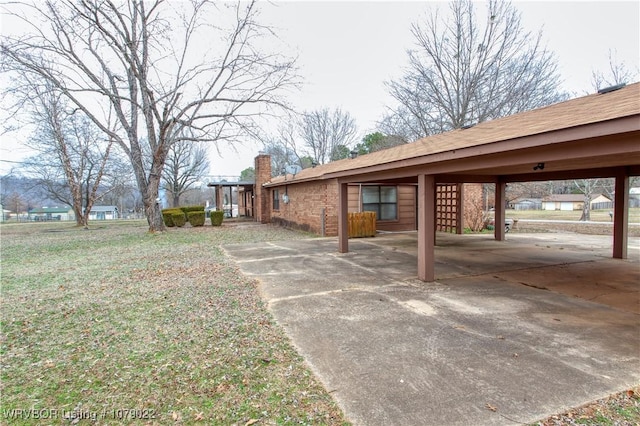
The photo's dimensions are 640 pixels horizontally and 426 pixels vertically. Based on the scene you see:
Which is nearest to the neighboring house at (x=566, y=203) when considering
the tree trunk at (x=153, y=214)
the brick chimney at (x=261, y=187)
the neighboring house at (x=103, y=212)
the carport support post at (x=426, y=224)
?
the brick chimney at (x=261, y=187)

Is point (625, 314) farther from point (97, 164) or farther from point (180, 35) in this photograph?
point (97, 164)

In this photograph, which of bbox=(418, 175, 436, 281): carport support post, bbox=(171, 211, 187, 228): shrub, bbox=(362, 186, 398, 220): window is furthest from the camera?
bbox=(171, 211, 187, 228): shrub

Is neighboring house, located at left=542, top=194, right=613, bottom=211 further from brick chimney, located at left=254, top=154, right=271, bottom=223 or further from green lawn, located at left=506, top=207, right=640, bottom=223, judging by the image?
brick chimney, located at left=254, top=154, right=271, bottom=223

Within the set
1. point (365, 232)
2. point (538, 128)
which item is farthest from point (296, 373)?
point (365, 232)

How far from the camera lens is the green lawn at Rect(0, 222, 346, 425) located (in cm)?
227

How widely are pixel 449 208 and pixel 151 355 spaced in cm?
A: 1300

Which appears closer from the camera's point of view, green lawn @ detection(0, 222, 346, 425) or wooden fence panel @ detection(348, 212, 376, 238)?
green lawn @ detection(0, 222, 346, 425)

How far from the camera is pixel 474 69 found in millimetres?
17453

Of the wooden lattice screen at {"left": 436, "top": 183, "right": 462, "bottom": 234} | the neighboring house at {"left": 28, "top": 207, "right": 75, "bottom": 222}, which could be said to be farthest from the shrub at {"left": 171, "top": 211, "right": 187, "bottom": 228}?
the neighboring house at {"left": 28, "top": 207, "right": 75, "bottom": 222}

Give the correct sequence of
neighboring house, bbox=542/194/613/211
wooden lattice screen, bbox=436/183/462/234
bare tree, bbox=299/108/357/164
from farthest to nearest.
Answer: neighboring house, bbox=542/194/613/211 → bare tree, bbox=299/108/357/164 → wooden lattice screen, bbox=436/183/462/234

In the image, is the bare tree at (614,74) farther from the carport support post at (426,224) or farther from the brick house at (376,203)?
the carport support post at (426,224)

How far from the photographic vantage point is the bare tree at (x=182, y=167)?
107 feet

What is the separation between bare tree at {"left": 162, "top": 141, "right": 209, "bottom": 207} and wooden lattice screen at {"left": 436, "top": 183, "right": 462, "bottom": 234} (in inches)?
1053

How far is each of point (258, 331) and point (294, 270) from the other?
3.18 meters
